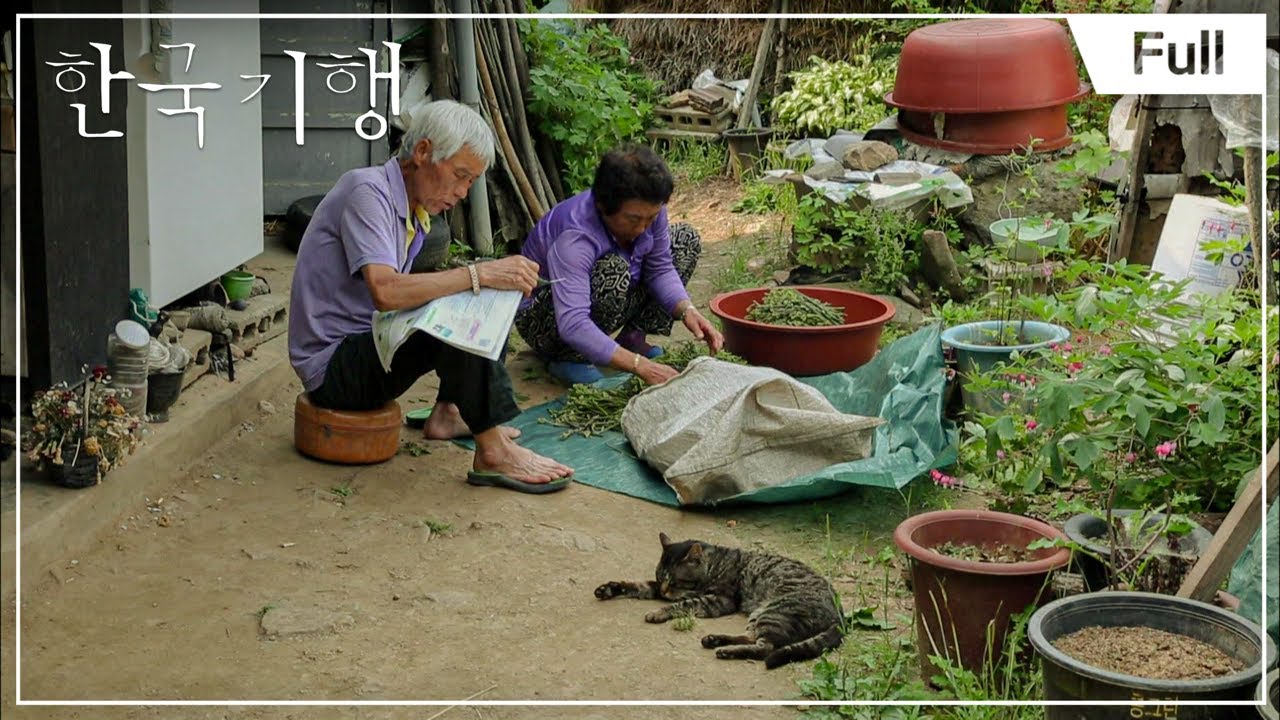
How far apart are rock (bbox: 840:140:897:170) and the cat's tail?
15.7 feet

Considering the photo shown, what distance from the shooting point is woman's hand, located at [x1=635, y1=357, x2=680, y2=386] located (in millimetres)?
5016

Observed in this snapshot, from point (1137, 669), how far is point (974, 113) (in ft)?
17.9

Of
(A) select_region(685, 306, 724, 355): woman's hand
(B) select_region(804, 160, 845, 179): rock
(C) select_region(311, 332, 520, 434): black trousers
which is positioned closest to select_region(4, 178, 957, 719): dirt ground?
(C) select_region(311, 332, 520, 434): black trousers

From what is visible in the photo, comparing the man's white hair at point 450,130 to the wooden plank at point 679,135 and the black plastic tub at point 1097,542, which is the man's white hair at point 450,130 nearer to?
the black plastic tub at point 1097,542

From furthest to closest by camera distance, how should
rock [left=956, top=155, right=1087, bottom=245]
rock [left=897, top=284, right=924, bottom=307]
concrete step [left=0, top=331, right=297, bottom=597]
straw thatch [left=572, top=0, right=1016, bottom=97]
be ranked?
straw thatch [left=572, top=0, right=1016, bottom=97] → rock [left=956, top=155, right=1087, bottom=245] → rock [left=897, top=284, right=924, bottom=307] → concrete step [left=0, top=331, right=297, bottom=597]

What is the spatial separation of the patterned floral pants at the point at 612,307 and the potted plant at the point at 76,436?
6.39 feet

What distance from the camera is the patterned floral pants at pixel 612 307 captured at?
5477 mm

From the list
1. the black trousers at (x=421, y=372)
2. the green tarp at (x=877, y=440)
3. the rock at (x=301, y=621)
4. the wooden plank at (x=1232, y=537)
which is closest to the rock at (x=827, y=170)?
the green tarp at (x=877, y=440)

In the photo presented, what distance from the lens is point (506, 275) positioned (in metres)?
4.35

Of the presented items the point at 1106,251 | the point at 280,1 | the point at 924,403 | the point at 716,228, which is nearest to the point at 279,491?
the point at 924,403

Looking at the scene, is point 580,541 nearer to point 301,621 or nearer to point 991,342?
point 301,621

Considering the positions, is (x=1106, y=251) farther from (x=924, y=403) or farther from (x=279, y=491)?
(x=279, y=491)

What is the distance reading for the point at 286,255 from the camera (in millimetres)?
7047

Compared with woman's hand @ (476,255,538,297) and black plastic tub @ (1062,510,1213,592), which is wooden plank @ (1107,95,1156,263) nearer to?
black plastic tub @ (1062,510,1213,592)
